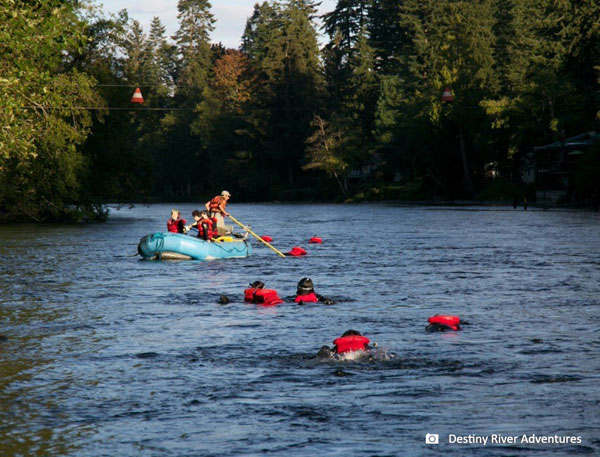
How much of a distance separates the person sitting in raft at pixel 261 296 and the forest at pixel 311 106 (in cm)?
645

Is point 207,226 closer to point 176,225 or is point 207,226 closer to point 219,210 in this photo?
point 176,225

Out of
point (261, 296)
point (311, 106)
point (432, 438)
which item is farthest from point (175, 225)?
point (311, 106)

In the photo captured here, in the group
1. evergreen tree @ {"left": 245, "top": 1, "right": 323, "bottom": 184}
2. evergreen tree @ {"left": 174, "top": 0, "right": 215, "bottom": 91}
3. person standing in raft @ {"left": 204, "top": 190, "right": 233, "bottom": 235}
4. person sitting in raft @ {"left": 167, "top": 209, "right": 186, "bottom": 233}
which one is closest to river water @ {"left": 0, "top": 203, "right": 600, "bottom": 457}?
person sitting in raft @ {"left": 167, "top": 209, "right": 186, "bottom": 233}

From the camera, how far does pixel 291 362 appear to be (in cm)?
1335

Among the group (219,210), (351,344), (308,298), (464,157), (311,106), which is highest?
(311,106)

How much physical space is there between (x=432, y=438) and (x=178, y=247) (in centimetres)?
2124

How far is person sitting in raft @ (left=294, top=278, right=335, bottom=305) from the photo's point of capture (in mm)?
19812

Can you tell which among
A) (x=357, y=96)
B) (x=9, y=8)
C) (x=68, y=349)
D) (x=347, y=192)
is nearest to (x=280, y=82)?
(x=357, y=96)

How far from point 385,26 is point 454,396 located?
126358mm

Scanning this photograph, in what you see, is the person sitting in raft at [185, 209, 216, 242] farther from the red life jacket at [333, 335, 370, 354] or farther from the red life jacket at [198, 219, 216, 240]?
the red life jacket at [333, 335, 370, 354]

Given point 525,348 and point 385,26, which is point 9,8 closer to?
point 525,348

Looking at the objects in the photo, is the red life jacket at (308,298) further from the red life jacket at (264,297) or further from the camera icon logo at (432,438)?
the camera icon logo at (432,438)

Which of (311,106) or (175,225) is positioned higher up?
(311,106)

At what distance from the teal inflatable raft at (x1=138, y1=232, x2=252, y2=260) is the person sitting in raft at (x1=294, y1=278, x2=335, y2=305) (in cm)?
1054
